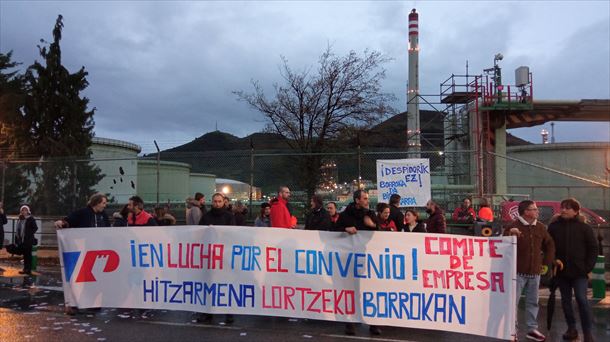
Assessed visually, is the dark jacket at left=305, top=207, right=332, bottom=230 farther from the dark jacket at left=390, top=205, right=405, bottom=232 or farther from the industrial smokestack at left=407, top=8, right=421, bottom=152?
the industrial smokestack at left=407, top=8, right=421, bottom=152

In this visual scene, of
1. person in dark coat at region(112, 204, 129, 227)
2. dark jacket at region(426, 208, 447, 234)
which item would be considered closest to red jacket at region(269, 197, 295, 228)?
dark jacket at region(426, 208, 447, 234)

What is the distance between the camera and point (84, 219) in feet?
24.8

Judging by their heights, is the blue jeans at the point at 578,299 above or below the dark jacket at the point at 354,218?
below

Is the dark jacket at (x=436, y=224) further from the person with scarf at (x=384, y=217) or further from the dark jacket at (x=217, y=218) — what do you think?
the dark jacket at (x=217, y=218)

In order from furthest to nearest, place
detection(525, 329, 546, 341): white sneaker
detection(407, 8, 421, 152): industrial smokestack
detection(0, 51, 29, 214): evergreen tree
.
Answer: detection(407, 8, 421, 152): industrial smokestack
detection(0, 51, 29, 214): evergreen tree
detection(525, 329, 546, 341): white sneaker

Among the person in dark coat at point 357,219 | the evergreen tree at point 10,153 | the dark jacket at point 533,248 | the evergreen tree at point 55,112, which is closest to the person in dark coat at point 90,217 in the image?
the person in dark coat at point 357,219

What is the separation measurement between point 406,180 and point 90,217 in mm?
6986

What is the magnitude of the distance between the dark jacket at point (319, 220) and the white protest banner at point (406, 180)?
4021mm

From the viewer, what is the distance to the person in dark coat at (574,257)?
5.92m

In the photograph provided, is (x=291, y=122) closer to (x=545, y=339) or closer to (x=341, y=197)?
(x=341, y=197)

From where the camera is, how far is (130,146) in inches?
1720

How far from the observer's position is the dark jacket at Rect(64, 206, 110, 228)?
7.50 metres

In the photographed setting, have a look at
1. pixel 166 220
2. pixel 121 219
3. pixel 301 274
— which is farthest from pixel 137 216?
pixel 301 274

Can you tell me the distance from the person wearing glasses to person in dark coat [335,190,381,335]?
5.79 feet
